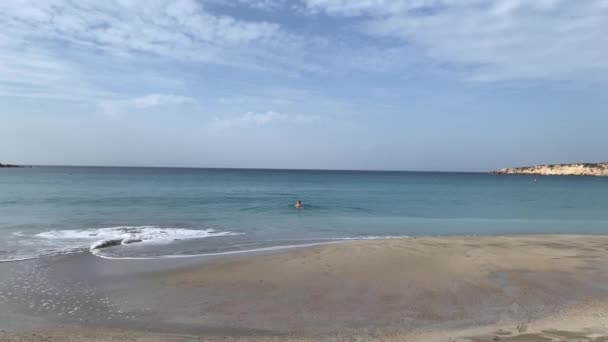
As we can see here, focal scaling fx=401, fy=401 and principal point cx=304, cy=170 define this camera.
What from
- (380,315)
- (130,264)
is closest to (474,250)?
(380,315)

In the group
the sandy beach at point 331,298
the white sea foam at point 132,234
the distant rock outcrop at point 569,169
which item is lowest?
the white sea foam at point 132,234

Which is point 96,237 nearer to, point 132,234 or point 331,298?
point 132,234

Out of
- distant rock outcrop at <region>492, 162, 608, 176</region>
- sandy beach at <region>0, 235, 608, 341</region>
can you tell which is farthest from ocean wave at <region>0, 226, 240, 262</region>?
distant rock outcrop at <region>492, 162, 608, 176</region>

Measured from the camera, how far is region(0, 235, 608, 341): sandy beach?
7.14 metres

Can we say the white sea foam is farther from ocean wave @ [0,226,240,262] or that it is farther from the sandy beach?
the sandy beach

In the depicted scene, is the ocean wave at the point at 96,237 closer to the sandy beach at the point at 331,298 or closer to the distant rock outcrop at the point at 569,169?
the sandy beach at the point at 331,298

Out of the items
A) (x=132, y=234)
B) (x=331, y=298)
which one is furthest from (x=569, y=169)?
(x=331, y=298)

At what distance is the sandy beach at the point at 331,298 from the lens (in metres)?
7.14

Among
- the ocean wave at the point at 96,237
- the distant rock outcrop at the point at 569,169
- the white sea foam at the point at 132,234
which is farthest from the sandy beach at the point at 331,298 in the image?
the distant rock outcrop at the point at 569,169

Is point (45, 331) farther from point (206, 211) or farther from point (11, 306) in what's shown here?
point (206, 211)

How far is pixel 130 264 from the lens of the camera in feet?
40.9

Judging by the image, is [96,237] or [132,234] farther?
[132,234]

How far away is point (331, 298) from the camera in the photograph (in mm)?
9070

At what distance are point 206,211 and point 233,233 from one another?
33.9 feet
